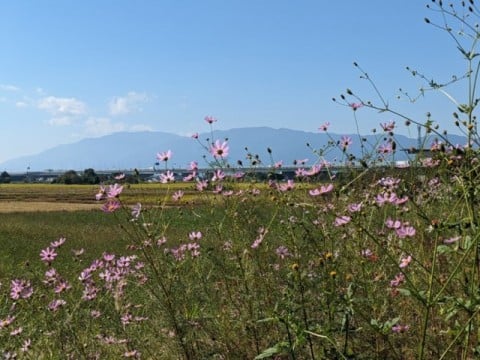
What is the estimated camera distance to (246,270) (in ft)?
8.80

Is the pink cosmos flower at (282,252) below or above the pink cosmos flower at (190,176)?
below

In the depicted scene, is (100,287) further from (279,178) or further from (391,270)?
Result: (391,270)

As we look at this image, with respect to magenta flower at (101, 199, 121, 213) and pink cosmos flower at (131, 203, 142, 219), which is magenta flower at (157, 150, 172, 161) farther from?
magenta flower at (101, 199, 121, 213)

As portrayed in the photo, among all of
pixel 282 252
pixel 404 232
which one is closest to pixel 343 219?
pixel 404 232

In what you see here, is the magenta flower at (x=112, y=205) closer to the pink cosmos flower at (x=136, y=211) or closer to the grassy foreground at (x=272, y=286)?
the grassy foreground at (x=272, y=286)

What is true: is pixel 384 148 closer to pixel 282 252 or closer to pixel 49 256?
pixel 282 252

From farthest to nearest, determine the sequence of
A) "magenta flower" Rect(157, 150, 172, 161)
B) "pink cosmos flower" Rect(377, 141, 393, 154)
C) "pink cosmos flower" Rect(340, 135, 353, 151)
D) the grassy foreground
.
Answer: "pink cosmos flower" Rect(377, 141, 393, 154) → "pink cosmos flower" Rect(340, 135, 353, 151) → "magenta flower" Rect(157, 150, 172, 161) → the grassy foreground

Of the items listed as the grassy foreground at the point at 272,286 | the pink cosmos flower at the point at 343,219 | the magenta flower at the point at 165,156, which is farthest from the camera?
the magenta flower at the point at 165,156

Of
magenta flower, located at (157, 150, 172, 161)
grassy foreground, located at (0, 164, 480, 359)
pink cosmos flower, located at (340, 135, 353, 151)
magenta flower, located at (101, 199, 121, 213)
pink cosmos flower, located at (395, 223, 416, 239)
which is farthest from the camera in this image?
pink cosmos flower, located at (340, 135, 353, 151)

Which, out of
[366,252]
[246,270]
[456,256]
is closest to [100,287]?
[246,270]

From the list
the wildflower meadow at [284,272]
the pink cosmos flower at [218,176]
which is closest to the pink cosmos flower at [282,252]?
the wildflower meadow at [284,272]

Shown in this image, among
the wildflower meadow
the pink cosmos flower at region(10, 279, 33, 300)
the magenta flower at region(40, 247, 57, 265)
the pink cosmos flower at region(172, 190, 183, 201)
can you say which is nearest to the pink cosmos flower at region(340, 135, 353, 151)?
the wildflower meadow

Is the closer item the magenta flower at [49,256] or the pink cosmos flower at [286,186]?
the pink cosmos flower at [286,186]

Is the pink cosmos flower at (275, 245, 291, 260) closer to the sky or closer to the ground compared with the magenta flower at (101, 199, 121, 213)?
closer to the ground
